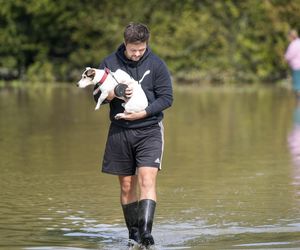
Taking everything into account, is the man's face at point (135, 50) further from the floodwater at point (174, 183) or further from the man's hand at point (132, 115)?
the floodwater at point (174, 183)

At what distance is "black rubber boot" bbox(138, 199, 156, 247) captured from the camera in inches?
321

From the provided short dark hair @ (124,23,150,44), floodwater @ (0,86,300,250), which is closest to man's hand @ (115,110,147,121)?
short dark hair @ (124,23,150,44)

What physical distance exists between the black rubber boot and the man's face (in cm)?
112

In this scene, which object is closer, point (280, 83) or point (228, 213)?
point (228, 213)

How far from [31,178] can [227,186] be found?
235cm

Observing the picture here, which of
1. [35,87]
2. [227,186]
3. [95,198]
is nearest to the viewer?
[95,198]

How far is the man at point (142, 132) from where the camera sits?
817 centimetres

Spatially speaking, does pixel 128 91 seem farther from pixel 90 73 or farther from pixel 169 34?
pixel 169 34

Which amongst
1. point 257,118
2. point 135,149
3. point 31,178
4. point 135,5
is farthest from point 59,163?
point 135,5

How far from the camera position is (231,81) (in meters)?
36.0

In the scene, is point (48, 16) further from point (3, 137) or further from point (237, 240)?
point (237, 240)

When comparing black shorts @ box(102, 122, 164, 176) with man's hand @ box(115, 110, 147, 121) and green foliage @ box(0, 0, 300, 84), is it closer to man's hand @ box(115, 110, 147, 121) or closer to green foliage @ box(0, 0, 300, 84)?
man's hand @ box(115, 110, 147, 121)

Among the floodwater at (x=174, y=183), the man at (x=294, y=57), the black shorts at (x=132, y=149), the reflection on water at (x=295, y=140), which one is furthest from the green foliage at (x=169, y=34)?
the black shorts at (x=132, y=149)

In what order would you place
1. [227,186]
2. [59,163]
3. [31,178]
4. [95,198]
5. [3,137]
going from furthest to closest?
[3,137] < [59,163] < [31,178] < [227,186] < [95,198]
